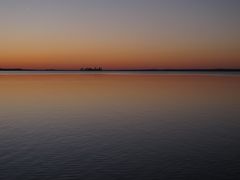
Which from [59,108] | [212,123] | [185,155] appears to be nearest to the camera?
[185,155]

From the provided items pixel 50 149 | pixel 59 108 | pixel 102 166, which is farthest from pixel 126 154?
pixel 59 108

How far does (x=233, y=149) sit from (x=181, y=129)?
5.70m

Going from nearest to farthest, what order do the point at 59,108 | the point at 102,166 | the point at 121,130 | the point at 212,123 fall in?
A: the point at 102,166, the point at 121,130, the point at 212,123, the point at 59,108

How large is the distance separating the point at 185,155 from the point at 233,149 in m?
2.93

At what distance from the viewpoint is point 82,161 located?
15.0 metres

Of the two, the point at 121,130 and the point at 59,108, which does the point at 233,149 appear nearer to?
the point at 121,130

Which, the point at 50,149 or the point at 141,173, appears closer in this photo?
the point at 141,173

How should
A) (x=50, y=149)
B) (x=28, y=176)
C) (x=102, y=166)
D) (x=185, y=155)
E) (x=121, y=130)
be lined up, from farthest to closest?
(x=121, y=130), (x=50, y=149), (x=185, y=155), (x=102, y=166), (x=28, y=176)

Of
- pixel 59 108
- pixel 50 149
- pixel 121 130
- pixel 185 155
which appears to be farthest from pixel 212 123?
pixel 59 108

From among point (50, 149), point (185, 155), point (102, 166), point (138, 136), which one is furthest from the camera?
point (138, 136)

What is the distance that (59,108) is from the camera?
33.9 metres

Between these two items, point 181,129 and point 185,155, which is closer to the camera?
point 185,155

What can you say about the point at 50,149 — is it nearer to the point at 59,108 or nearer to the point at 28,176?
the point at 28,176

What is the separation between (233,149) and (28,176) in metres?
10.2
